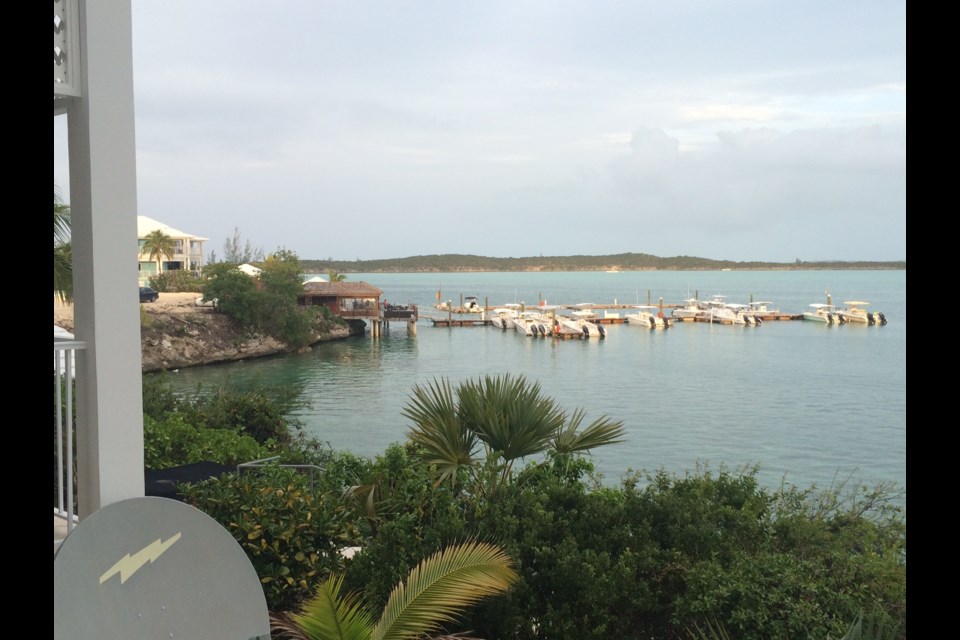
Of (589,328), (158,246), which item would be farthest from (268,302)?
(589,328)

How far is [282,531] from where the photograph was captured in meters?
4.91

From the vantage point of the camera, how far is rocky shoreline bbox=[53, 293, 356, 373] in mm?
45875

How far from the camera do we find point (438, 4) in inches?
4082

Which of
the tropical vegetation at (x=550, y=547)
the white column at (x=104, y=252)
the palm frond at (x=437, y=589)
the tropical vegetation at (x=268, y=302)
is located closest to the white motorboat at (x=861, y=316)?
the tropical vegetation at (x=268, y=302)

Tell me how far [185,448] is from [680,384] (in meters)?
54.8

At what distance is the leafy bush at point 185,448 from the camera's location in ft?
30.0

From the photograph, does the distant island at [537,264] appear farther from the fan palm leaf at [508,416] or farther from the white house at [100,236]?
the white house at [100,236]

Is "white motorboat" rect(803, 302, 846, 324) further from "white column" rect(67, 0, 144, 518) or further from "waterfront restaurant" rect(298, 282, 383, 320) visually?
"white column" rect(67, 0, 144, 518)

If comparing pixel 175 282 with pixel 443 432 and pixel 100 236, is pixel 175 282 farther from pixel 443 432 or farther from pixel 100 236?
pixel 100 236

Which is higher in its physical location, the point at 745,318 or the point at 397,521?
the point at 397,521

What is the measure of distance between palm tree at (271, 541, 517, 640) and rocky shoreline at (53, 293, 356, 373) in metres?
42.2

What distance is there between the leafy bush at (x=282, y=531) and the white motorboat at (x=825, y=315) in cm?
8752

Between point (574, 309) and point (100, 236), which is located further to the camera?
point (574, 309)

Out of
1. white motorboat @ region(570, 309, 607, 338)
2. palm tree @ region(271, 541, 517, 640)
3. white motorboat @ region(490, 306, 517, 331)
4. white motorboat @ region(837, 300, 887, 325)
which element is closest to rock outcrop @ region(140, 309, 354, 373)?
white motorboat @ region(570, 309, 607, 338)
